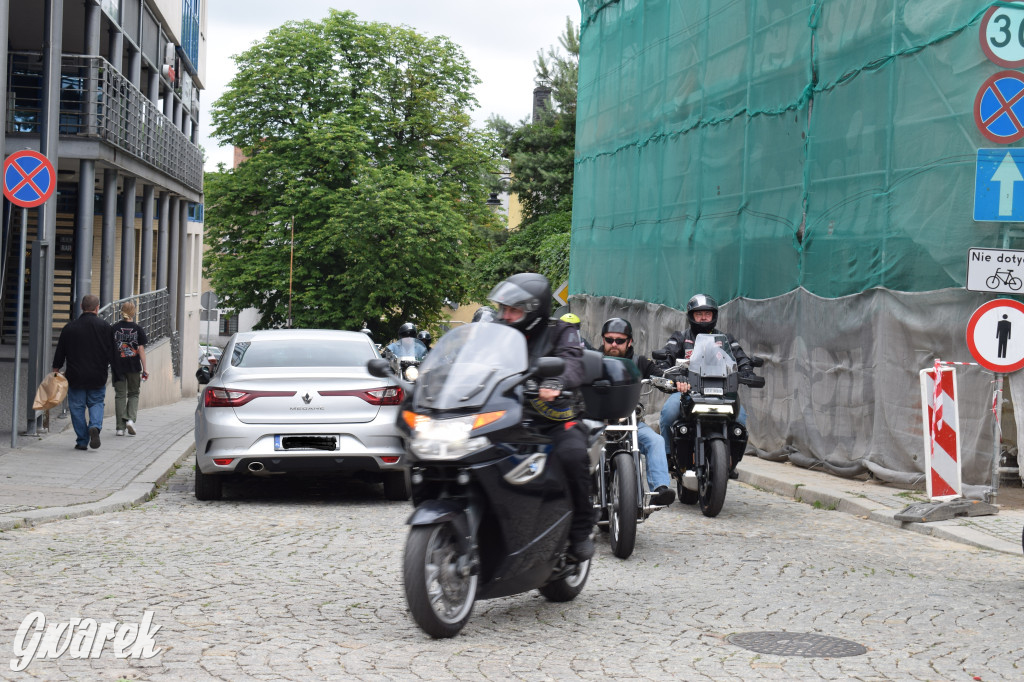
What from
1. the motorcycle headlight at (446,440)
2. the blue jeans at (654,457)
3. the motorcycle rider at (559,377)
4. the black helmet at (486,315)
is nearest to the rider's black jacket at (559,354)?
the motorcycle rider at (559,377)

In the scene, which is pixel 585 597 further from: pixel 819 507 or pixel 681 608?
pixel 819 507

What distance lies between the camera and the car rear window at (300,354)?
462 inches

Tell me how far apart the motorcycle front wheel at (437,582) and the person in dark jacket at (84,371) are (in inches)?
375

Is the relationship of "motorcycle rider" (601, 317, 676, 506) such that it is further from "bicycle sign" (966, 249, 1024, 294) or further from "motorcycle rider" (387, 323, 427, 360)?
"motorcycle rider" (387, 323, 427, 360)

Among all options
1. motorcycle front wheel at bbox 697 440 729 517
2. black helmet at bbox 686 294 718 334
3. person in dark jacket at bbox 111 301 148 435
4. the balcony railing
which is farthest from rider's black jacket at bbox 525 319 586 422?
the balcony railing

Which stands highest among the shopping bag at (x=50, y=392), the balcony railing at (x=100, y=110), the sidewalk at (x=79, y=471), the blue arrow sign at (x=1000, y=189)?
the balcony railing at (x=100, y=110)

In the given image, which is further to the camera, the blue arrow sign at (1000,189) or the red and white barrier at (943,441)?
the red and white barrier at (943,441)

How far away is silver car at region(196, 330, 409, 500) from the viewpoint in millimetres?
10914

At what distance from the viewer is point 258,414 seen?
36.0 feet

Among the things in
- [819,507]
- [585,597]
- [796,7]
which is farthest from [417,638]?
[796,7]

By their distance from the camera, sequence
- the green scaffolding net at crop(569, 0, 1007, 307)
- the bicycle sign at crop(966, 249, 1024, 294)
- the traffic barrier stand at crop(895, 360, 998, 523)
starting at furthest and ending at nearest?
the green scaffolding net at crop(569, 0, 1007, 307)
the traffic barrier stand at crop(895, 360, 998, 523)
the bicycle sign at crop(966, 249, 1024, 294)

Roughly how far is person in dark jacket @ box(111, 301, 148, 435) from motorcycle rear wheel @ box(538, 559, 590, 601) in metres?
10.7

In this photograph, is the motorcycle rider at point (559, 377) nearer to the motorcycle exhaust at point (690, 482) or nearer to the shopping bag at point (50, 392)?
the motorcycle exhaust at point (690, 482)

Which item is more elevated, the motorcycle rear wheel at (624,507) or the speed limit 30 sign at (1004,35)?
the speed limit 30 sign at (1004,35)
